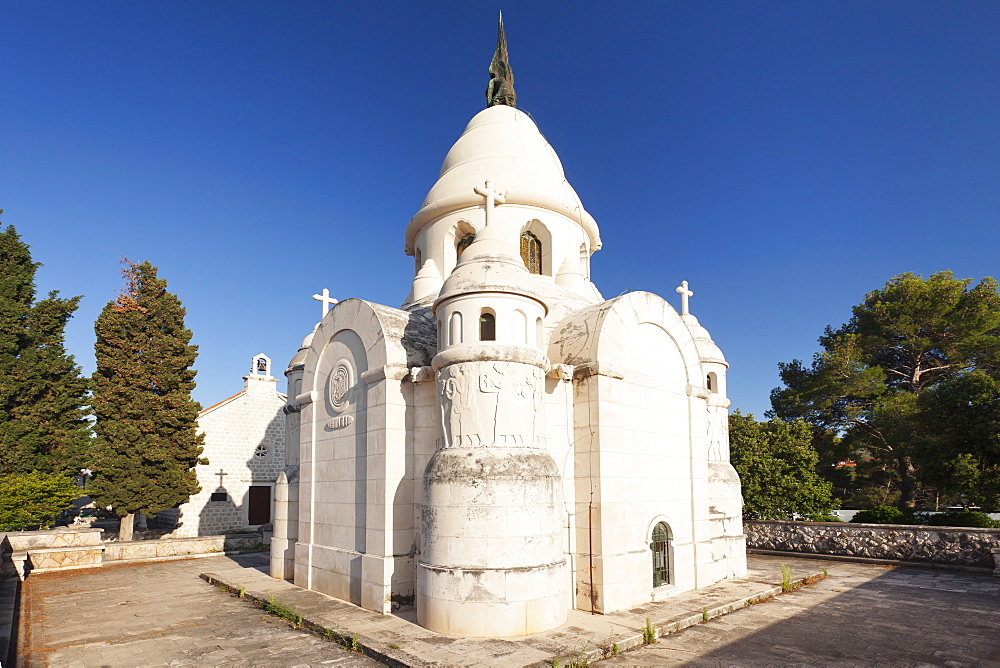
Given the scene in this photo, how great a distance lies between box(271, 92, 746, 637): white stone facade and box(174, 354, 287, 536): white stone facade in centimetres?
1158

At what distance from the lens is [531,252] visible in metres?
15.4

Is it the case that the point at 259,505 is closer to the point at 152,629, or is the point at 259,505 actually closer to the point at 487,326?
the point at 152,629

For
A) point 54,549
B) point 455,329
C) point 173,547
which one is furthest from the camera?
point 173,547

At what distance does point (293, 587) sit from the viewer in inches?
533

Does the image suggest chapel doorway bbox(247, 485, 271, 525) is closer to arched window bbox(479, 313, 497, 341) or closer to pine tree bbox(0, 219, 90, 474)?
pine tree bbox(0, 219, 90, 474)

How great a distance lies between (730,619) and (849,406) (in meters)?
19.8

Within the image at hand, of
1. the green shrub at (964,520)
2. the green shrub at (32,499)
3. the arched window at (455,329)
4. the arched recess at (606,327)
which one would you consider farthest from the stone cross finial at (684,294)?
the green shrub at (32,499)

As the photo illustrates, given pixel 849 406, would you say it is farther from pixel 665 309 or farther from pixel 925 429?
pixel 665 309

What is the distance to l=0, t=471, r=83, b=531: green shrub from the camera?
60.4 feet

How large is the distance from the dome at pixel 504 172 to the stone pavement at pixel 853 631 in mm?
9871

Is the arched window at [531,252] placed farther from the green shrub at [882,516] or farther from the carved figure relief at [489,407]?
the green shrub at [882,516]

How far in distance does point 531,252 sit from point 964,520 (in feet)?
47.9

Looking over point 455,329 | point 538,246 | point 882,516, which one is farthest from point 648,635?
point 882,516

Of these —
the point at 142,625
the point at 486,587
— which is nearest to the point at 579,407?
the point at 486,587
